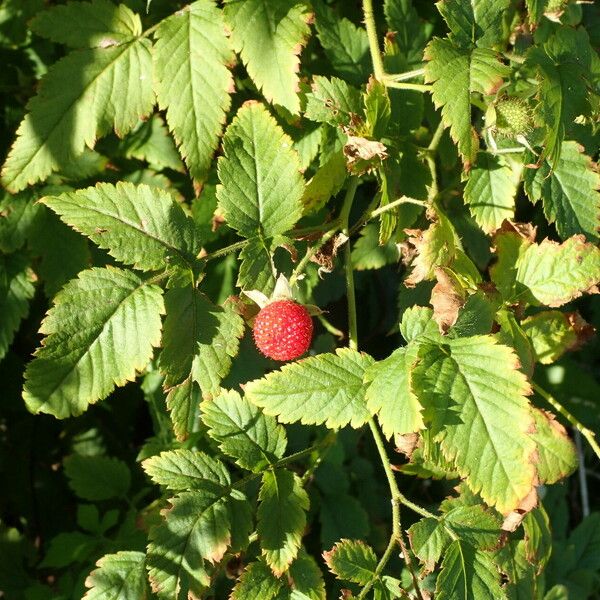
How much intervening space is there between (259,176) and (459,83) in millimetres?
398

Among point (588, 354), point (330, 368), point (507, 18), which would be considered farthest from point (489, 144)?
point (588, 354)

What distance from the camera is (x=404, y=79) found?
1.64 m

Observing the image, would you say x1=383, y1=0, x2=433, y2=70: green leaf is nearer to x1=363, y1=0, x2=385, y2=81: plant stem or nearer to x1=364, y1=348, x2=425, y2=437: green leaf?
x1=363, y1=0, x2=385, y2=81: plant stem

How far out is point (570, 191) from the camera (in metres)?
1.64

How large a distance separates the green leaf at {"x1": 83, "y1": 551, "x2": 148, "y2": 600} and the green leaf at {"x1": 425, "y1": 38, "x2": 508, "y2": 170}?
3.20 ft

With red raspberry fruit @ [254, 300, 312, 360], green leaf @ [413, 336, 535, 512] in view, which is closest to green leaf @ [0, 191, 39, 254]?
red raspberry fruit @ [254, 300, 312, 360]

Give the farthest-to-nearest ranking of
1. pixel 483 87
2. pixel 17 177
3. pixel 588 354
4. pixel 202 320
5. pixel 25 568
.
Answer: pixel 588 354 < pixel 25 568 < pixel 17 177 < pixel 202 320 < pixel 483 87

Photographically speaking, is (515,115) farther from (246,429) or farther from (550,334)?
(246,429)

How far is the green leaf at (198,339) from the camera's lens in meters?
1.43

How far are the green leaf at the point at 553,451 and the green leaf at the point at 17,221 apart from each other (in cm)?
120

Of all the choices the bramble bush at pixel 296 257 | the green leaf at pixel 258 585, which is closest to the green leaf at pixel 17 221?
the bramble bush at pixel 296 257

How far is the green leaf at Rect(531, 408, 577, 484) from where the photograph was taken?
1.56 meters

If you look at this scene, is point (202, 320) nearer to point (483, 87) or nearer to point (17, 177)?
point (17, 177)

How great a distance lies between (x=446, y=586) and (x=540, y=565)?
1.47 feet
